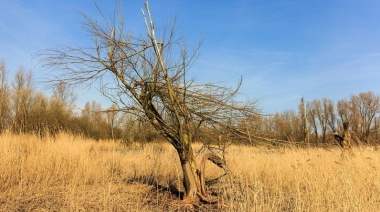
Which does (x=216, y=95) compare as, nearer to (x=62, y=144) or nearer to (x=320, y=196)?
(x=320, y=196)

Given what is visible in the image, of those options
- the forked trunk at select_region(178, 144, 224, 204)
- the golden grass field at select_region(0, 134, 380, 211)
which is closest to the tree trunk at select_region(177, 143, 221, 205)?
the forked trunk at select_region(178, 144, 224, 204)

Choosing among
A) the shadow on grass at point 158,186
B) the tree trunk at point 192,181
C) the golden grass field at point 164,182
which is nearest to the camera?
the golden grass field at point 164,182

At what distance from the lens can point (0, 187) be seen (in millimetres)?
5703

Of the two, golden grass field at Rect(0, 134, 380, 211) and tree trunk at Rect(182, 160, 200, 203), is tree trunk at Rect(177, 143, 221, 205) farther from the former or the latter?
golden grass field at Rect(0, 134, 380, 211)

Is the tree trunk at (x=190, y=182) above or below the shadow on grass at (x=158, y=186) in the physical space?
above

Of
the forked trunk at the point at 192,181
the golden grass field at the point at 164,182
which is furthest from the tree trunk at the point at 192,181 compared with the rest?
the golden grass field at the point at 164,182

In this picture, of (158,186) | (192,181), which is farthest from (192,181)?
(158,186)

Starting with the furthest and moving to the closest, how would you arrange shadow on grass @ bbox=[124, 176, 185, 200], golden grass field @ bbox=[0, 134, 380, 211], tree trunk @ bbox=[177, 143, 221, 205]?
shadow on grass @ bbox=[124, 176, 185, 200] < tree trunk @ bbox=[177, 143, 221, 205] < golden grass field @ bbox=[0, 134, 380, 211]

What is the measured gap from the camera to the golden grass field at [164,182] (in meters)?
4.36

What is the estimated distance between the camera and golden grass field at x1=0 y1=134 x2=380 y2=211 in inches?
171

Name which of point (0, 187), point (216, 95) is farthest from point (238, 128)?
point (0, 187)

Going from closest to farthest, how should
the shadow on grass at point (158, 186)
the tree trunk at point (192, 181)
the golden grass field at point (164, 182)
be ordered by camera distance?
the golden grass field at point (164, 182), the tree trunk at point (192, 181), the shadow on grass at point (158, 186)

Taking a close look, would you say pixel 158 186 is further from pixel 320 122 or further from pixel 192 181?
pixel 320 122

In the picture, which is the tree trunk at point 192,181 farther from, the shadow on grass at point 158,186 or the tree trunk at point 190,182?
the shadow on grass at point 158,186
